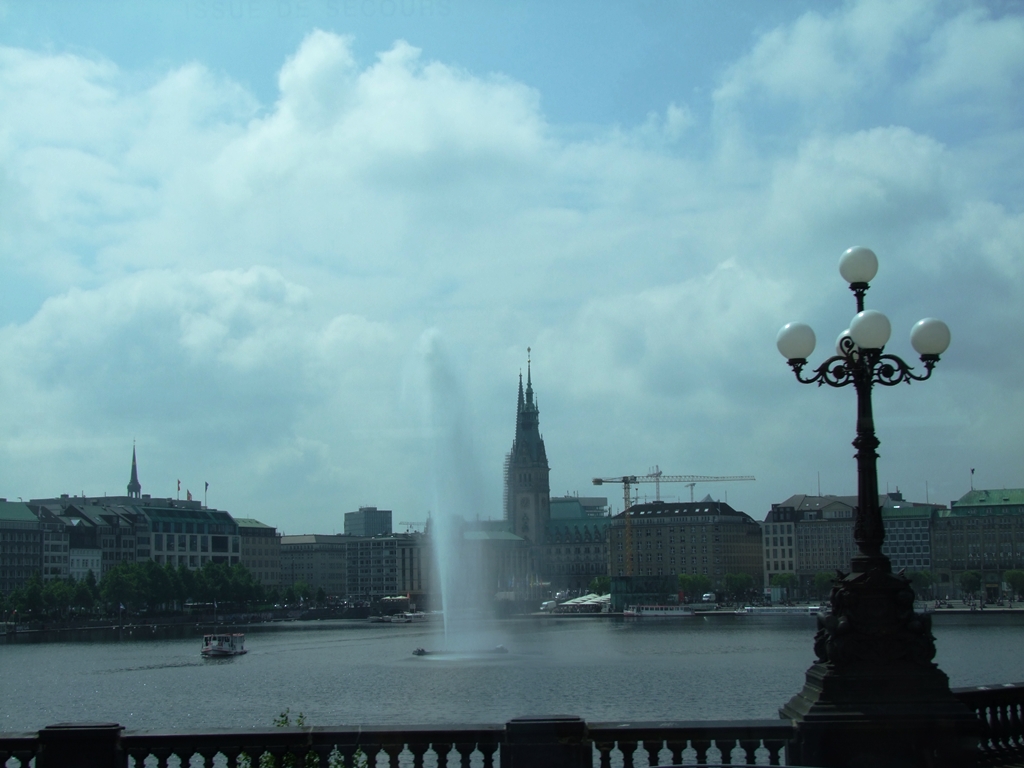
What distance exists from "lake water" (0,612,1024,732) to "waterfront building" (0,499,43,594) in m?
50.2

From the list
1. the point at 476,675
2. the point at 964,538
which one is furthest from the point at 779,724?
the point at 964,538

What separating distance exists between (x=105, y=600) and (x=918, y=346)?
478ft

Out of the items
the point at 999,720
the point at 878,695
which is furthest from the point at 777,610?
the point at 878,695

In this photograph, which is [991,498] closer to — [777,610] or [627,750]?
[777,610]

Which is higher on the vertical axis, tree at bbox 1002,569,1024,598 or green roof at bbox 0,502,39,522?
green roof at bbox 0,502,39,522

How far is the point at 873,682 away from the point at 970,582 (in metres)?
177

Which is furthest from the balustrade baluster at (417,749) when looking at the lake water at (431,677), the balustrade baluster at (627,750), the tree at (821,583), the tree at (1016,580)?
the tree at (1016,580)

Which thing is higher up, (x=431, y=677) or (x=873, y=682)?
(x=873, y=682)

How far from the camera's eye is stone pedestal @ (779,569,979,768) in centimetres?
1321

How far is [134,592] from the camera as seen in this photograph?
149750 millimetres

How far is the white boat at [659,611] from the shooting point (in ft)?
581

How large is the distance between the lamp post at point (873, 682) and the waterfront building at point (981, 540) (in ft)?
593

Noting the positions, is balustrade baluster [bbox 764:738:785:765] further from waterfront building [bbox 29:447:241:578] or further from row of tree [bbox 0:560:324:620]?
waterfront building [bbox 29:447:241:578]

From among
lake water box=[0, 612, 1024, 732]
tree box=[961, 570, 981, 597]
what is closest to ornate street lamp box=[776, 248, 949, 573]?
lake water box=[0, 612, 1024, 732]
